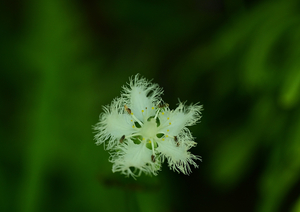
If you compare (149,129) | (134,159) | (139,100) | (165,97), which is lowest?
(134,159)

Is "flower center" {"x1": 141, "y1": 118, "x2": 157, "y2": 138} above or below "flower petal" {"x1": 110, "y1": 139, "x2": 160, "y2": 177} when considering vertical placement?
above

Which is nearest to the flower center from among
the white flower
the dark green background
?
the white flower

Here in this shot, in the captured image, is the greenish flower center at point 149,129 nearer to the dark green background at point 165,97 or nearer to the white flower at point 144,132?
the white flower at point 144,132

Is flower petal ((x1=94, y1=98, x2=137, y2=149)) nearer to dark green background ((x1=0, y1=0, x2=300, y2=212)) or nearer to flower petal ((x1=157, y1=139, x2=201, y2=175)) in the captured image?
flower petal ((x1=157, y1=139, x2=201, y2=175))

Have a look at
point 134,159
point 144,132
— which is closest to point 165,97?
point 144,132

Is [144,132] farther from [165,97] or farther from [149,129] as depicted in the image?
[165,97]

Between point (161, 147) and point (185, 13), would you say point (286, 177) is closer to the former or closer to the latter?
point (161, 147)

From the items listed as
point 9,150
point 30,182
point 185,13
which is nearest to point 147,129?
point 30,182
